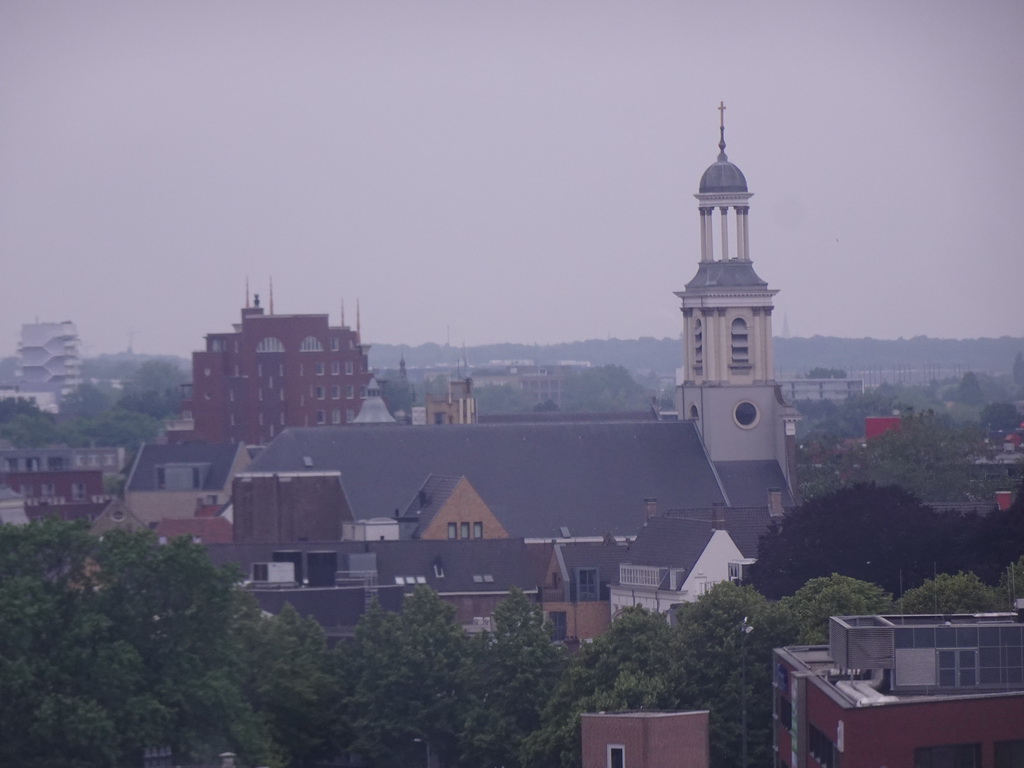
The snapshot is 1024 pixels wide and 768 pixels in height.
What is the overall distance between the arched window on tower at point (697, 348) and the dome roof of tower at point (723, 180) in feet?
20.7

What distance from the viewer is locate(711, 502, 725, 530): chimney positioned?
273 ft

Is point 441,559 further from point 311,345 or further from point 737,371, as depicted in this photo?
point 311,345

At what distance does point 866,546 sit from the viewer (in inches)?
2908

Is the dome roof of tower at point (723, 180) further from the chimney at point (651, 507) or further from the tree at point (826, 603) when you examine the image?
the tree at point (826, 603)

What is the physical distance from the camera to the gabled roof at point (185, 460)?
461 ft

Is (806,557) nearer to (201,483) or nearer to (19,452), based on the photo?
(201,483)

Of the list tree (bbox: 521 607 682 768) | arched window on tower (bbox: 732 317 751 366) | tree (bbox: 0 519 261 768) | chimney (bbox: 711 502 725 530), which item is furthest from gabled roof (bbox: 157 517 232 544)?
tree (bbox: 521 607 682 768)

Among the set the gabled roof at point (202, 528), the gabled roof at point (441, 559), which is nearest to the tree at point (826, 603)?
the gabled roof at point (441, 559)

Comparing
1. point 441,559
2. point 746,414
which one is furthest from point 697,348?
point 441,559

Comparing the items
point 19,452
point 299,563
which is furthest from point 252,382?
point 299,563

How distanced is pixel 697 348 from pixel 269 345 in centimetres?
8304

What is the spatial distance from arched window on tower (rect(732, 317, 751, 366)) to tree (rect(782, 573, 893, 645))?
34.2 m

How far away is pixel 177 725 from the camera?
57750mm

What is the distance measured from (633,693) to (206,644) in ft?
36.7
